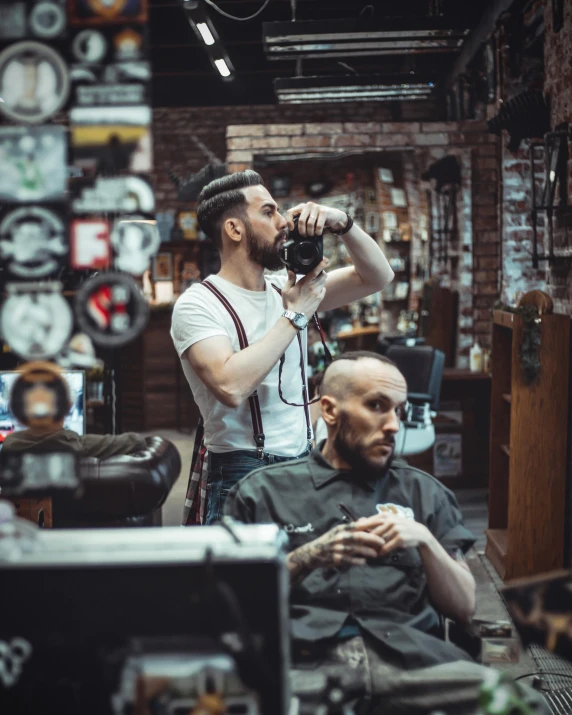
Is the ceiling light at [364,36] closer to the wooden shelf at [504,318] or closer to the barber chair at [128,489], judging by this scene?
the wooden shelf at [504,318]

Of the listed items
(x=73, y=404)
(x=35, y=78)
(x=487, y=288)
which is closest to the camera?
(x=35, y=78)

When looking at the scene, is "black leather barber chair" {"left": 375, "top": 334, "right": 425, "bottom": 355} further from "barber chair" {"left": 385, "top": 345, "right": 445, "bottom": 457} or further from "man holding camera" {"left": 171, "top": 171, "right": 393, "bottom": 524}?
"man holding camera" {"left": 171, "top": 171, "right": 393, "bottom": 524}

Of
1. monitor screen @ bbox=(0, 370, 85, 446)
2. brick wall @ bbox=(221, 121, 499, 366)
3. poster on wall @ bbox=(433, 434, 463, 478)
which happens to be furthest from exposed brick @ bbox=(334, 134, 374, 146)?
monitor screen @ bbox=(0, 370, 85, 446)

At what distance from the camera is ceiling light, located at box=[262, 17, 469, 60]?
14.1ft

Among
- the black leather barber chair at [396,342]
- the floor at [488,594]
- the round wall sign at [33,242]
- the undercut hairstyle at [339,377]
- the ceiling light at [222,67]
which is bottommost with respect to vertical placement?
the floor at [488,594]

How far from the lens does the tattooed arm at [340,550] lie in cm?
140

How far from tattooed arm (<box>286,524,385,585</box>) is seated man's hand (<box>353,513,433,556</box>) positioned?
11 millimetres

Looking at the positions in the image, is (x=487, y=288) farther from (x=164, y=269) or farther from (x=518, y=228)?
(x=164, y=269)

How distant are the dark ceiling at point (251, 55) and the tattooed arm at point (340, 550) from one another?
3526mm

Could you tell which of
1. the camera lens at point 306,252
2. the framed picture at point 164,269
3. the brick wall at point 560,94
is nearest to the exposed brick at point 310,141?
the brick wall at point 560,94

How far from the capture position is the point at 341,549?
1.41 meters

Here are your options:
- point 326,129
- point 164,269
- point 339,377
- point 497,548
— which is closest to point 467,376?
point 497,548

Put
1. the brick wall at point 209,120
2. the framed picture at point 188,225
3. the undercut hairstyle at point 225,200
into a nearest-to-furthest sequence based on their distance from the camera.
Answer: the undercut hairstyle at point 225,200
the brick wall at point 209,120
the framed picture at point 188,225

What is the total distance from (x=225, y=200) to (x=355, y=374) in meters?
0.62
